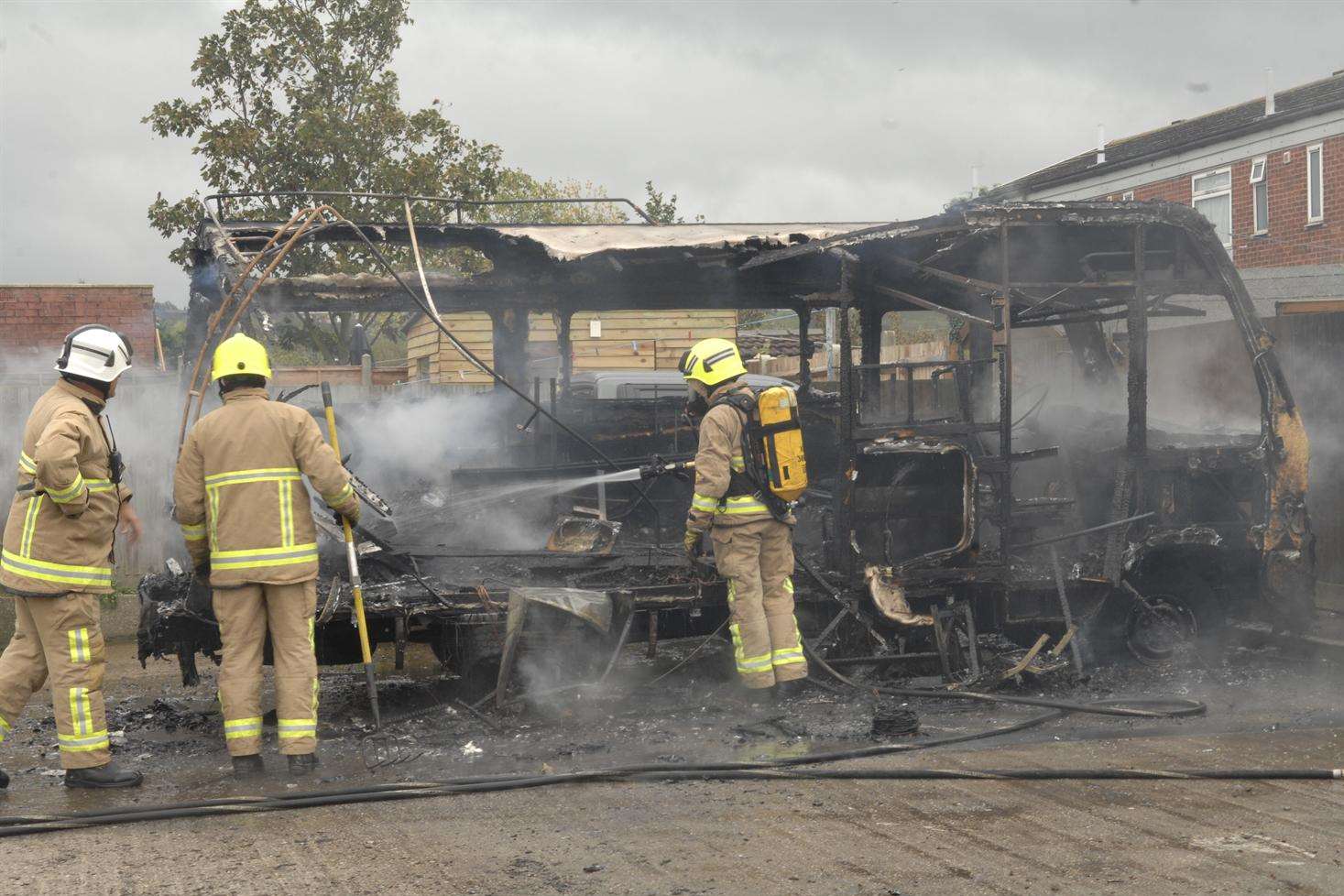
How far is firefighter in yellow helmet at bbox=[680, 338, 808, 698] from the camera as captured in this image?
7172 millimetres

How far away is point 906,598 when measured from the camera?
7891 millimetres

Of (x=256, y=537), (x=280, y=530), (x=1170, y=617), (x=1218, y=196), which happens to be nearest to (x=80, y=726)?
(x=256, y=537)

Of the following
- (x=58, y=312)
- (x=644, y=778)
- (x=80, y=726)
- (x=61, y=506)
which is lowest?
(x=644, y=778)

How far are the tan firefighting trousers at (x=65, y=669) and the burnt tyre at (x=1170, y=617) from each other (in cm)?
612

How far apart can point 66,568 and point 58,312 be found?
876 centimetres

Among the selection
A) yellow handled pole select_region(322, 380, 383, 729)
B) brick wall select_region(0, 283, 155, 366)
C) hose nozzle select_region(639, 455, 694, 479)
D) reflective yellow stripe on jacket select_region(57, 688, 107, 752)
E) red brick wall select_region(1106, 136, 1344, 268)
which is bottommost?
reflective yellow stripe on jacket select_region(57, 688, 107, 752)

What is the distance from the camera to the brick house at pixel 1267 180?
2200 cm

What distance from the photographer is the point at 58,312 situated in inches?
524

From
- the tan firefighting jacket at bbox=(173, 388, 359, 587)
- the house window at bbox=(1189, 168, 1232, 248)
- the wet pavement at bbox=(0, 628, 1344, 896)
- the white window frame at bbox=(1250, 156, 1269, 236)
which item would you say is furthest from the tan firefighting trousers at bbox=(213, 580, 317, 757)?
the house window at bbox=(1189, 168, 1232, 248)

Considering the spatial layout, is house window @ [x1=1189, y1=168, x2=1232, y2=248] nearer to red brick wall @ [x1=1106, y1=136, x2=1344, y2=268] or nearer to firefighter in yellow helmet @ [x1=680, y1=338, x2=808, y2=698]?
red brick wall @ [x1=1106, y1=136, x2=1344, y2=268]

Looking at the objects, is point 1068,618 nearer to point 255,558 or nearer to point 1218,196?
point 255,558

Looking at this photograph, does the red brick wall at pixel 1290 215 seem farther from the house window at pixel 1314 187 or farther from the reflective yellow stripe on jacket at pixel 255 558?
the reflective yellow stripe on jacket at pixel 255 558

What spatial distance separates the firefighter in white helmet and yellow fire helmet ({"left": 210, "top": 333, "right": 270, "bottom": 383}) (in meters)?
0.54

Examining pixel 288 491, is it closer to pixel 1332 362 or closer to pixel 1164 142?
pixel 1332 362
